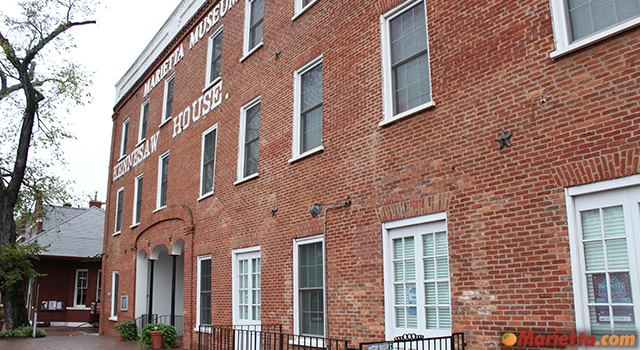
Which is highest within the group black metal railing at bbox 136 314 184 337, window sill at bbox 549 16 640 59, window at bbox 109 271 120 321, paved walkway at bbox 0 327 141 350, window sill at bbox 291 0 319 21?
window sill at bbox 291 0 319 21

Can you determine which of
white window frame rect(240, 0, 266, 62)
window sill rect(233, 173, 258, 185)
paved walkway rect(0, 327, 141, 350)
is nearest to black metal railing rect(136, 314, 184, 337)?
paved walkway rect(0, 327, 141, 350)

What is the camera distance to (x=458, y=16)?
796 cm

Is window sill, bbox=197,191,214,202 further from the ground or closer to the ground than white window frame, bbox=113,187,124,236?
closer to the ground

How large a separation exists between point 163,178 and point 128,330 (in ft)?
17.6

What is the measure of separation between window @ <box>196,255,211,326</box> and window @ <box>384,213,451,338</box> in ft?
23.6

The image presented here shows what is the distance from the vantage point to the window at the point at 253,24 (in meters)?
13.8

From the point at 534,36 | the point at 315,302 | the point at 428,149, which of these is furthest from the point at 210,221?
the point at 534,36

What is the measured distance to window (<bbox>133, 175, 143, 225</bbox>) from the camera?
20656mm

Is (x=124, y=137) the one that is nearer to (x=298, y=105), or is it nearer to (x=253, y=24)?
(x=253, y=24)

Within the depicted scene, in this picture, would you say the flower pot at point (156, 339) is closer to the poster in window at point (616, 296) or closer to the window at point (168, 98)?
the window at point (168, 98)

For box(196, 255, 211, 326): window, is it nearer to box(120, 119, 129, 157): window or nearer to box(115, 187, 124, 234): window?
box(115, 187, 124, 234): window

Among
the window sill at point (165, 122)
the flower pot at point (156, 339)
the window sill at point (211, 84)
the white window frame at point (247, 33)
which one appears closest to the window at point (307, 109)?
the white window frame at point (247, 33)

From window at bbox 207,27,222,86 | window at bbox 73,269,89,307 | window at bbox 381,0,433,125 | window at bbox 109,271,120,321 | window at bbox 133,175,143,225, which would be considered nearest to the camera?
window at bbox 381,0,433,125

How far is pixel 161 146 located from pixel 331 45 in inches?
402
